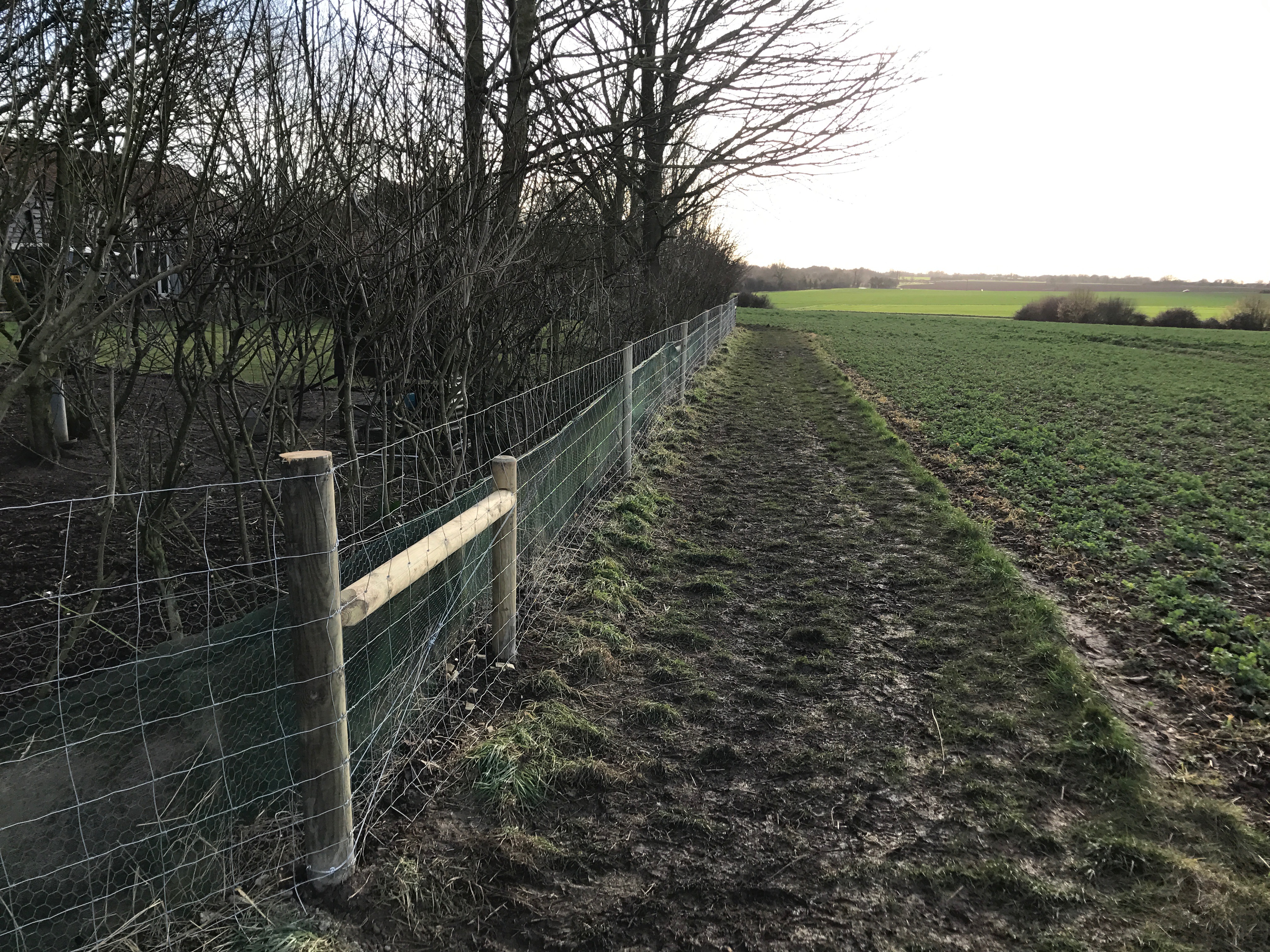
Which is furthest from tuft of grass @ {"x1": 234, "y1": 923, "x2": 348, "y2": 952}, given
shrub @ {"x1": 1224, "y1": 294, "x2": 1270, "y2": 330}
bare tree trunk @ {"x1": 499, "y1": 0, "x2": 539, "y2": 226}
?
shrub @ {"x1": 1224, "y1": 294, "x2": 1270, "y2": 330}

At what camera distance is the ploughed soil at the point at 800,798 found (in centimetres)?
245

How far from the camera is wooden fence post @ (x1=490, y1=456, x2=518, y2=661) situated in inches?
152

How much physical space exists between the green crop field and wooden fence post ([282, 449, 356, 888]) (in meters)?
4.28

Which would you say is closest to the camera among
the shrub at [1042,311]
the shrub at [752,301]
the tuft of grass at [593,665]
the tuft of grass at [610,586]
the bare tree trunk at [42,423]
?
the tuft of grass at [593,665]

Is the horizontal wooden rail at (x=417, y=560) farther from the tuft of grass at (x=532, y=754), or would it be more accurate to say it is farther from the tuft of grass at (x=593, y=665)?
the tuft of grass at (x=593, y=665)

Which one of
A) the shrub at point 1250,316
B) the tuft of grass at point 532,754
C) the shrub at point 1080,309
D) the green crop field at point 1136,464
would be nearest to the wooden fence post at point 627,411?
the green crop field at point 1136,464

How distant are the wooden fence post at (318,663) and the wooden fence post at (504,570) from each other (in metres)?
1.49

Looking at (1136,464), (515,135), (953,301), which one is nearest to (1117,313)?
(953,301)

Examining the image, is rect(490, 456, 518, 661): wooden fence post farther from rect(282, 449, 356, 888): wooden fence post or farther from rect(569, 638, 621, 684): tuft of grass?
rect(282, 449, 356, 888): wooden fence post

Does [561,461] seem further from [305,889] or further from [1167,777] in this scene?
[1167,777]

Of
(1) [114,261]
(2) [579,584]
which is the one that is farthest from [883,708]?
(1) [114,261]

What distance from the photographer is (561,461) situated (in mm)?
5270

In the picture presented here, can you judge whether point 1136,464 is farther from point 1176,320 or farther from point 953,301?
point 953,301

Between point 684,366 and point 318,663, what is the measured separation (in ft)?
38.2
